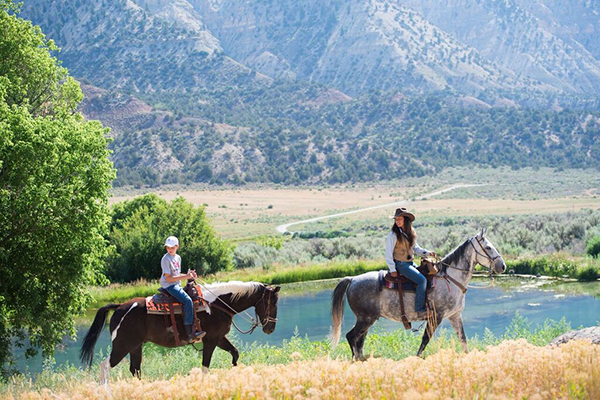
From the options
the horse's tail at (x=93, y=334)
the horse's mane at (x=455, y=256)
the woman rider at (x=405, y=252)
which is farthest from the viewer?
the horse's mane at (x=455, y=256)

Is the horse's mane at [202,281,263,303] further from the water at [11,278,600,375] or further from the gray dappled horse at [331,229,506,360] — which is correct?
the water at [11,278,600,375]

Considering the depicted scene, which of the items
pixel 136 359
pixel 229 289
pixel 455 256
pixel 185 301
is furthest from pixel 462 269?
pixel 136 359

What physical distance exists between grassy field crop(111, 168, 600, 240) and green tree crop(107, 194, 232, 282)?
919 inches

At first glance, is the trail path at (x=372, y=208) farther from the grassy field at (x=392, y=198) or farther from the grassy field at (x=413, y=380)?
the grassy field at (x=413, y=380)

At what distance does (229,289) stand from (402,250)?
315cm

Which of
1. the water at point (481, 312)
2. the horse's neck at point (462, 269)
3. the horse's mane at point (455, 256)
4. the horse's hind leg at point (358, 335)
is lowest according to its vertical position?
the water at point (481, 312)

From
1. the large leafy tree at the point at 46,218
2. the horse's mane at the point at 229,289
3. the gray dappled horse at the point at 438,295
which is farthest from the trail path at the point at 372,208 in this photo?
the horse's mane at the point at 229,289

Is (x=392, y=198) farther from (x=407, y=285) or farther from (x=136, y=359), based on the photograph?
(x=136, y=359)

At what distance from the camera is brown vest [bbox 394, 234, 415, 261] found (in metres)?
13.0

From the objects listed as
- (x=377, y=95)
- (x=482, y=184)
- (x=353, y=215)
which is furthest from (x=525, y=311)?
(x=377, y=95)

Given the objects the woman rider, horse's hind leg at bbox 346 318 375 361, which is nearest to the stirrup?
horse's hind leg at bbox 346 318 375 361

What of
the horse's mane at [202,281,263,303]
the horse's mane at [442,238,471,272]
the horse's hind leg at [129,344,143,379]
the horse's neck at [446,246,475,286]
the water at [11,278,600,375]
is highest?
the horse's mane at [442,238,471,272]

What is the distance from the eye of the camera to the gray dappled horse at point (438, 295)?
13352mm

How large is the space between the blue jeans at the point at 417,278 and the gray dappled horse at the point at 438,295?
0.20m
